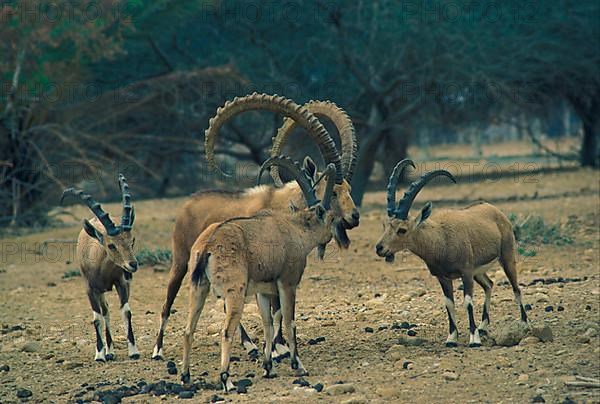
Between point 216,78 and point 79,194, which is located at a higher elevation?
point 216,78

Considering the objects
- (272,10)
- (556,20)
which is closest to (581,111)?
(556,20)

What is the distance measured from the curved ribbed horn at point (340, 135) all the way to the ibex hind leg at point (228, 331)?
10.0 feet

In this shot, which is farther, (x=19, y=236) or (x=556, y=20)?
(x=556, y=20)

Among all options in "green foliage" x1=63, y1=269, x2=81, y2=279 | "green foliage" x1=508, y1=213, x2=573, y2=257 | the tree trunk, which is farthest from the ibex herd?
the tree trunk

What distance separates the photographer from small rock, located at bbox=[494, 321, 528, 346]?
9.36 m

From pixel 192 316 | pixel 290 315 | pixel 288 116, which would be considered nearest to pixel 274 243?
pixel 290 315

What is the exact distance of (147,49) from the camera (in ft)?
88.0

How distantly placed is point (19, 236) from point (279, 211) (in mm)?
11180

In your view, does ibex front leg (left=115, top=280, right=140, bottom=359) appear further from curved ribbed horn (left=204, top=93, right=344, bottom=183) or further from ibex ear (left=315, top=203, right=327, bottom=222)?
ibex ear (left=315, top=203, right=327, bottom=222)

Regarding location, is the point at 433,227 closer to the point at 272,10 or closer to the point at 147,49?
the point at 272,10

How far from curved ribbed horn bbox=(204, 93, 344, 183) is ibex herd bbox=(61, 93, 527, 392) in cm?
1

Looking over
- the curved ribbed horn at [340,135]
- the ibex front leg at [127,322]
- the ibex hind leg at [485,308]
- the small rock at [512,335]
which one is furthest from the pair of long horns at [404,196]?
the ibex front leg at [127,322]

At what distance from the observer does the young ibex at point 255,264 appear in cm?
850

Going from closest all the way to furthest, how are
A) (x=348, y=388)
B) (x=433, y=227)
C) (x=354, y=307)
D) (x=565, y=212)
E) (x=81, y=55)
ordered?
1. (x=348, y=388)
2. (x=433, y=227)
3. (x=354, y=307)
4. (x=565, y=212)
5. (x=81, y=55)
